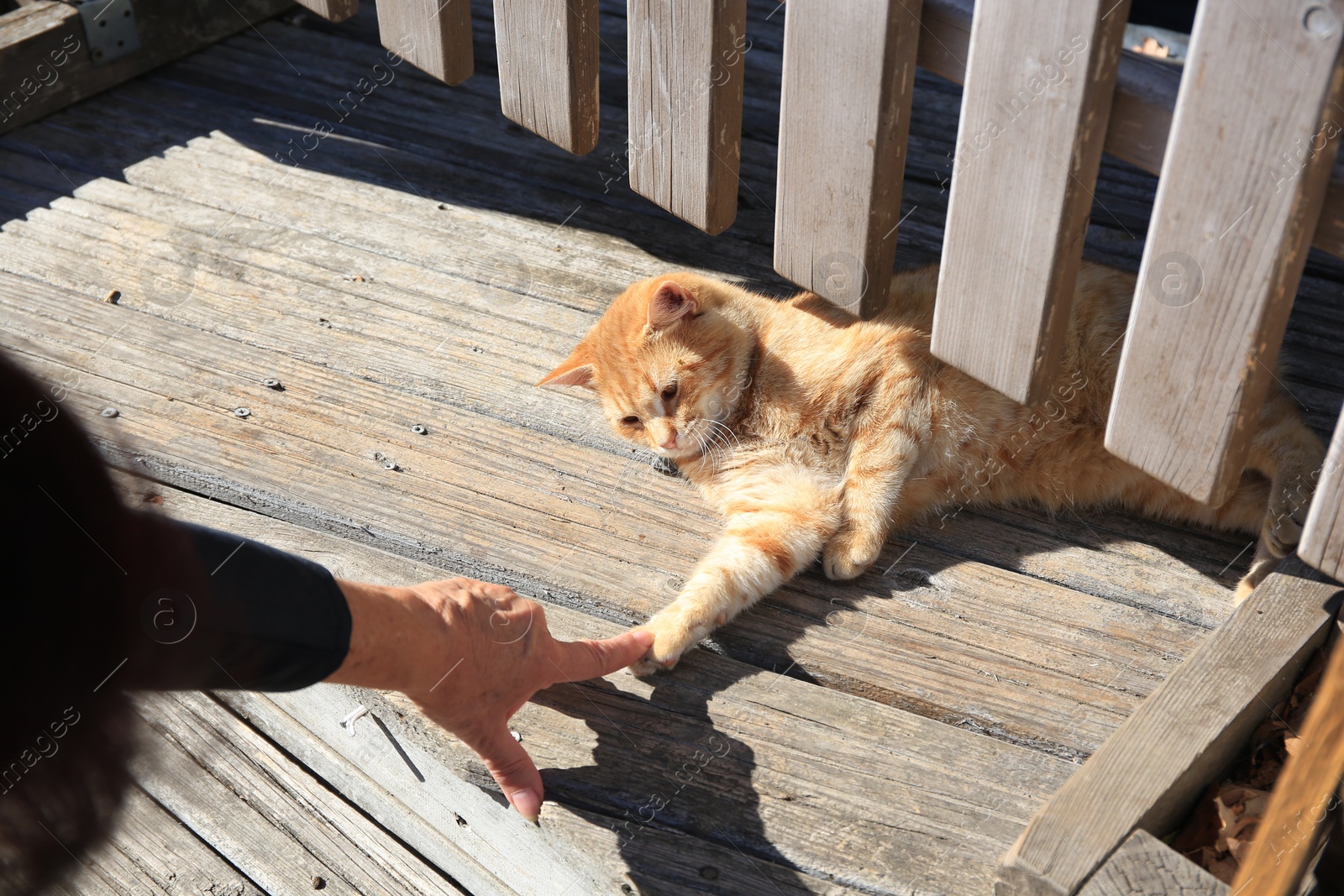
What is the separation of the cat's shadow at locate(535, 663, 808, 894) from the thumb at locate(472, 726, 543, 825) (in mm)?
100

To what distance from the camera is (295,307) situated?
9.50 ft

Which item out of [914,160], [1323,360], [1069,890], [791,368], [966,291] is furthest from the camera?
[914,160]

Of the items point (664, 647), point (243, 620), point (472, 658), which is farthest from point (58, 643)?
point (664, 647)

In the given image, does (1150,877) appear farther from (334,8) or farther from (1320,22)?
(334,8)

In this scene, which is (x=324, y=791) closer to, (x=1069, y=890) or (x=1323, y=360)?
(x=1069, y=890)

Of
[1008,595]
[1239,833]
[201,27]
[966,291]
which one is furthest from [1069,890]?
[201,27]

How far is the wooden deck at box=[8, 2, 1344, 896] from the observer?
1.78m

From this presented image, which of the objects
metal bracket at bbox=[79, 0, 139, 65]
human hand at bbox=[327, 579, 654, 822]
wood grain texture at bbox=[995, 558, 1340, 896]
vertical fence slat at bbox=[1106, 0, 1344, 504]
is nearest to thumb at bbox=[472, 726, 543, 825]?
human hand at bbox=[327, 579, 654, 822]

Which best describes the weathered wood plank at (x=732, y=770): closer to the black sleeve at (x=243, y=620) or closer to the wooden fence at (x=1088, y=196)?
the wooden fence at (x=1088, y=196)

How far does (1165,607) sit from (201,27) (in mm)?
3990

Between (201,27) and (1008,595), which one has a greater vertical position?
(201,27)

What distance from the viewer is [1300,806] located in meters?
1.60

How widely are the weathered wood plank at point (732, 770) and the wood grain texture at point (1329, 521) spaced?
551 mm

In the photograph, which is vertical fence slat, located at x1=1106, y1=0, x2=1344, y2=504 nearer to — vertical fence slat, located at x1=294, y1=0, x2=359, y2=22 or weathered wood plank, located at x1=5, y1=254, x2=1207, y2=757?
weathered wood plank, located at x1=5, y1=254, x2=1207, y2=757
